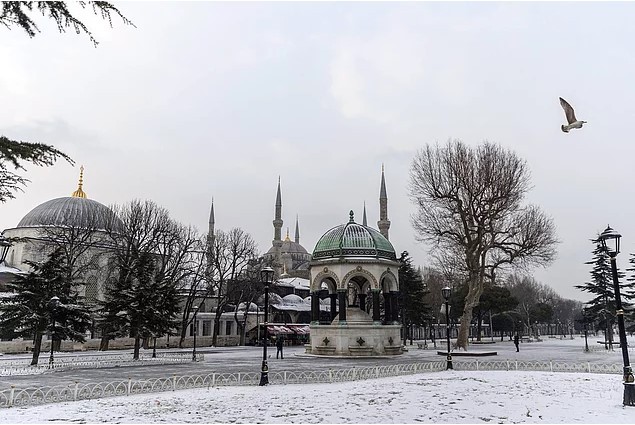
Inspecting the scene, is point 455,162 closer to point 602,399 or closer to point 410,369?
point 410,369

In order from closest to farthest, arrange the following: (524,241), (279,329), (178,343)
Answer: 1. (524,241)
2. (178,343)
3. (279,329)

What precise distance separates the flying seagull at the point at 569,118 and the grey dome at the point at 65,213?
50168mm

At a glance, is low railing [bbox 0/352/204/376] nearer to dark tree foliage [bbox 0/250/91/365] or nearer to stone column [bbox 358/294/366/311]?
dark tree foliage [bbox 0/250/91/365]

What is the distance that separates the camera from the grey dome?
2174 inches

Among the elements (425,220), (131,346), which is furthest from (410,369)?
(131,346)

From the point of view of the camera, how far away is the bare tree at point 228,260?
49.1 meters

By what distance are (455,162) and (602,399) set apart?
67.7 ft

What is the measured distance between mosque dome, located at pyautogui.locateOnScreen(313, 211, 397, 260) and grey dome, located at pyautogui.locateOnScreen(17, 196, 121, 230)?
31368mm

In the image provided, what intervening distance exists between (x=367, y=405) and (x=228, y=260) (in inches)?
1537

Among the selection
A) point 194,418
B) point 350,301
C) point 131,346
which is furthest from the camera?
point 131,346

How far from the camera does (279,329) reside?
5422cm

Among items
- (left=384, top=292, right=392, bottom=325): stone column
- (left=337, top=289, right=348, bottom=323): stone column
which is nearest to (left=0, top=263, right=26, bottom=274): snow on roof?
(left=337, top=289, right=348, bottom=323): stone column

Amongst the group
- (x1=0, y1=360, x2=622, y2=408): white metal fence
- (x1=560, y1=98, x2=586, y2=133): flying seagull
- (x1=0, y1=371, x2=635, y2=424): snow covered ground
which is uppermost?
(x1=560, y1=98, x2=586, y2=133): flying seagull

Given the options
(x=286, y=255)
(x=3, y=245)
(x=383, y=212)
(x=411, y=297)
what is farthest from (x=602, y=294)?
(x=286, y=255)
